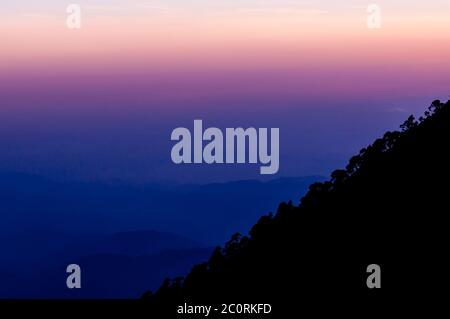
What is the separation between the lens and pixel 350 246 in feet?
83.8

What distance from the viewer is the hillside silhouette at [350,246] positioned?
21.0 metres

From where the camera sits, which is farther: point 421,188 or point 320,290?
point 421,188

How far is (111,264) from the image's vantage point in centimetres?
19188

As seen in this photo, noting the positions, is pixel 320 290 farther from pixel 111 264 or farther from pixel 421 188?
pixel 111 264

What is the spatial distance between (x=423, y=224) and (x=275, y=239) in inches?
236

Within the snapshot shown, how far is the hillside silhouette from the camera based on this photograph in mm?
21016
